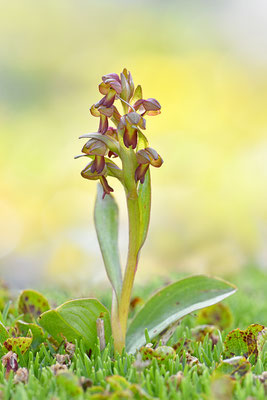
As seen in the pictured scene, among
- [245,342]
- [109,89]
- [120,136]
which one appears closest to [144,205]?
[120,136]

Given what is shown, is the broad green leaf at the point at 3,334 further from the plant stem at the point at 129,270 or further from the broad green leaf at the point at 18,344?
the plant stem at the point at 129,270

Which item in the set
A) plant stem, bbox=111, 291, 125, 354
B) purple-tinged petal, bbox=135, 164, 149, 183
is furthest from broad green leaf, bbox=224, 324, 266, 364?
purple-tinged petal, bbox=135, 164, 149, 183

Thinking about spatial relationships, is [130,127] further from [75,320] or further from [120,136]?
[75,320]

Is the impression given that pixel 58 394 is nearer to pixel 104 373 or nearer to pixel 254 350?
pixel 104 373

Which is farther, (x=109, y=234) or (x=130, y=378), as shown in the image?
(x=109, y=234)

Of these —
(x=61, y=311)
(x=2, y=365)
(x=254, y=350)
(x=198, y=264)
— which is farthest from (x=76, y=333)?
(x=198, y=264)
